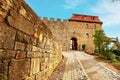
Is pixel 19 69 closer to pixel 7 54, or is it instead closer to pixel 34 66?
pixel 7 54

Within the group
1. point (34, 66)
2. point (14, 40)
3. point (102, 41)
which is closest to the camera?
point (14, 40)

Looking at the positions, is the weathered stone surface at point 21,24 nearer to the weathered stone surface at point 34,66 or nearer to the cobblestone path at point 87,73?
the weathered stone surface at point 34,66

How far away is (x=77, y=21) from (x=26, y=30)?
3738 cm

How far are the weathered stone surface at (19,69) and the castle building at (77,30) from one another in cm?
3221

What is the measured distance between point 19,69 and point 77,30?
1462 inches

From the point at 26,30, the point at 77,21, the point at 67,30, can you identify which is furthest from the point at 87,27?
the point at 26,30

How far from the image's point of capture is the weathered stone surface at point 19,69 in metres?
2.60

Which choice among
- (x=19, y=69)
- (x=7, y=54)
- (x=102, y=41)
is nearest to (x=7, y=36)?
(x=7, y=54)

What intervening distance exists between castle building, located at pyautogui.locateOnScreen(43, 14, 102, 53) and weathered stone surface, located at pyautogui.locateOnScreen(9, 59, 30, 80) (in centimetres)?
3221

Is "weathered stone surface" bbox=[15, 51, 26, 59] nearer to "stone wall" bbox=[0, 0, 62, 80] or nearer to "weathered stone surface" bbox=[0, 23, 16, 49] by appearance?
"stone wall" bbox=[0, 0, 62, 80]

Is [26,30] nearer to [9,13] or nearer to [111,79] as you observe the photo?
[9,13]

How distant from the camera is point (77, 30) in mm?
39625

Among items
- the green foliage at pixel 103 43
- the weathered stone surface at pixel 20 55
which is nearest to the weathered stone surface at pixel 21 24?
the weathered stone surface at pixel 20 55

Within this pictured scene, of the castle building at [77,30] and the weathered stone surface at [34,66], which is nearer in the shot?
the weathered stone surface at [34,66]
